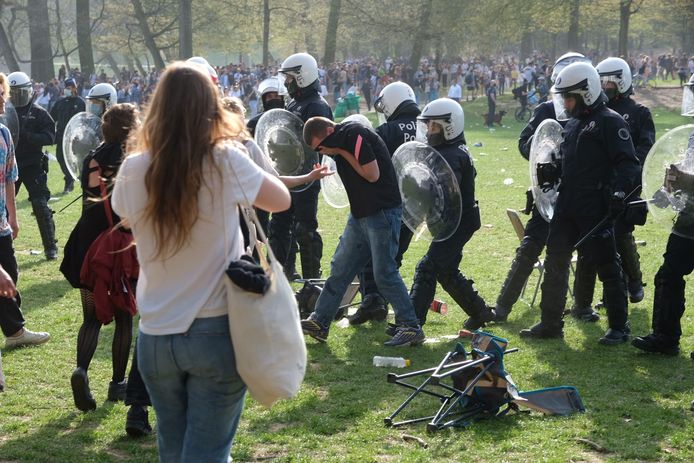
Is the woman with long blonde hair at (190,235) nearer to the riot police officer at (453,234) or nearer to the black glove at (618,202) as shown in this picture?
the black glove at (618,202)

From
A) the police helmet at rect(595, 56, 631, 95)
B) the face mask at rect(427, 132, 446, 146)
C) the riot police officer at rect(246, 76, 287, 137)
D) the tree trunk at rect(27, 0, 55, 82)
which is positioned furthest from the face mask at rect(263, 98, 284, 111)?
the tree trunk at rect(27, 0, 55, 82)

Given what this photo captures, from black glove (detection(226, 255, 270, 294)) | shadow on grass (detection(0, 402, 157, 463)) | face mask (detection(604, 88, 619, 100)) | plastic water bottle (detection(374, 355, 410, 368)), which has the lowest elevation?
plastic water bottle (detection(374, 355, 410, 368))

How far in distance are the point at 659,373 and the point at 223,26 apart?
46767 mm

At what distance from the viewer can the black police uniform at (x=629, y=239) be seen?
7.84 meters

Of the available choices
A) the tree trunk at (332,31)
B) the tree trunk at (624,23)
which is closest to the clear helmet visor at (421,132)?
the tree trunk at (624,23)

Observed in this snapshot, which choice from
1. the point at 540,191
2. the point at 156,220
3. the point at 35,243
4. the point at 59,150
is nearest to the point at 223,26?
the point at 59,150

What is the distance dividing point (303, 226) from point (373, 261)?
2.37m

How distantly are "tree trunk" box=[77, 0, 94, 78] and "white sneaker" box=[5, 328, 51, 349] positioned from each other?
37.1 metres

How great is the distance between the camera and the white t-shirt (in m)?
3.11

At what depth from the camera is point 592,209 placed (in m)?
6.89

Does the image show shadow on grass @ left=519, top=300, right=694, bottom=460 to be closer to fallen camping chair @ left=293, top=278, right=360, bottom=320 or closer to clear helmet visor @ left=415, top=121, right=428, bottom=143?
fallen camping chair @ left=293, top=278, right=360, bottom=320

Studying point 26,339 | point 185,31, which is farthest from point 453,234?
point 185,31

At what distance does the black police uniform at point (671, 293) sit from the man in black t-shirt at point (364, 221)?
1.61 m

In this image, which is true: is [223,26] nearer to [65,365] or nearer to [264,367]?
[65,365]
